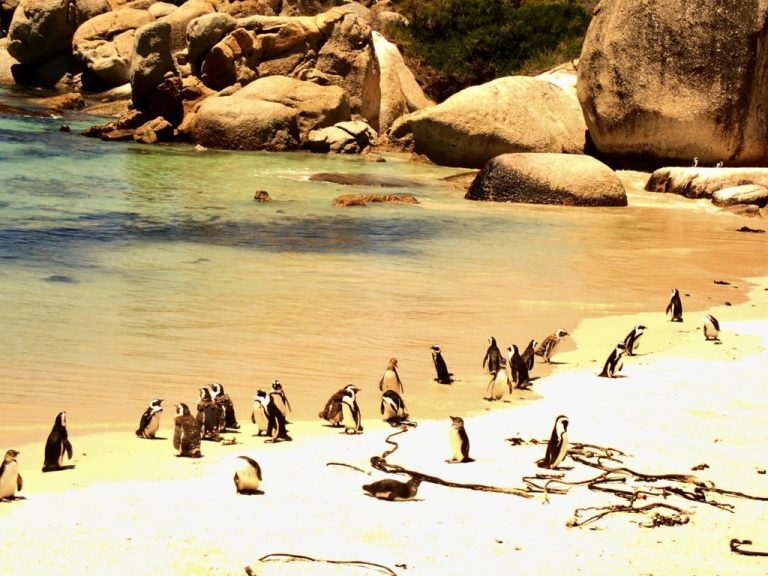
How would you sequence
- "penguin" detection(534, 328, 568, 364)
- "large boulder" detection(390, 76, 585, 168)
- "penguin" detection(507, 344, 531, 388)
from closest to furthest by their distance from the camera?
"penguin" detection(507, 344, 531, 388)
"penguin" detection(534, 328, 568, 364)
"large boulder" detection(390, 76, 585, 168)

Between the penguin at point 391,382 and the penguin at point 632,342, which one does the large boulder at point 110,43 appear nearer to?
the penguin at point 632,342

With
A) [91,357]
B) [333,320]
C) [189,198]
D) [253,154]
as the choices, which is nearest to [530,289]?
[333,320]

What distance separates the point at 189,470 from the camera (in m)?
6.82

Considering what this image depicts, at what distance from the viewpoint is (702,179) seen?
23.1 metres

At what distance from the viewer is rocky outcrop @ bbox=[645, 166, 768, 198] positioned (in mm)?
22609

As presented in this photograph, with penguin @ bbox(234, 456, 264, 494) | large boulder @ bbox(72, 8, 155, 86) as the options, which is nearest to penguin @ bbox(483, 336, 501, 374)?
penguin @ bbox(234, 456, 264, 494)

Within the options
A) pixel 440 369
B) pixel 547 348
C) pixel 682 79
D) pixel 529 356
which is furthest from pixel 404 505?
pixel 682 79

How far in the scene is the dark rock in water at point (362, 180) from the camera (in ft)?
78.7

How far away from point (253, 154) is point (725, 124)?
442 inches

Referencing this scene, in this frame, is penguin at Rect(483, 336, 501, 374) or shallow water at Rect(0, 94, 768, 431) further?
penguin at Rect(483, 336, 501, 374)

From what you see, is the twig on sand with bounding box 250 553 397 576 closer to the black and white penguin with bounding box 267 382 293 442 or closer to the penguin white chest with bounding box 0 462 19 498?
the penguin white chest with bounding box 0 462 19 498

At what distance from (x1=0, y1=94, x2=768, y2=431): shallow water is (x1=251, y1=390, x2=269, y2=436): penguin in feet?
2.05

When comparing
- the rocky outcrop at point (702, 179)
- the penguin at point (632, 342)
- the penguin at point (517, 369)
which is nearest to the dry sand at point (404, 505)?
the penguin at point (517, 369)

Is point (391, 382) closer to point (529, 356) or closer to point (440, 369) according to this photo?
point (440, 369)
